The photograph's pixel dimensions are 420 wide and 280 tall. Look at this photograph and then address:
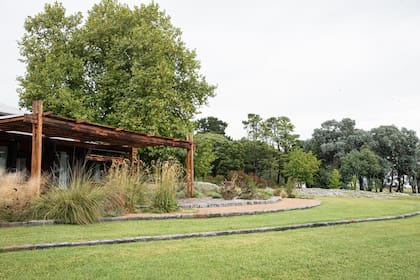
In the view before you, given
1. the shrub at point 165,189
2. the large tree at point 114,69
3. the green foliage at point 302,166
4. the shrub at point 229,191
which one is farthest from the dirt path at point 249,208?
the green foliage at point 302,166

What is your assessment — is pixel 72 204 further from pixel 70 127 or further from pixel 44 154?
pixel 44 154

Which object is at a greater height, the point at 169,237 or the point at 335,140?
the point at 335,140

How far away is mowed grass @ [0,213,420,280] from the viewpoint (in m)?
2.97

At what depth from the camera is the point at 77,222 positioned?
5.91 m

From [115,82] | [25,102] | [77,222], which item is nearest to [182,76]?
[115,82]

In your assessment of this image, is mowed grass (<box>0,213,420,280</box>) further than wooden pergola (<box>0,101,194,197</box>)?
No

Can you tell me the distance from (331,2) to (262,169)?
2133 centimetres

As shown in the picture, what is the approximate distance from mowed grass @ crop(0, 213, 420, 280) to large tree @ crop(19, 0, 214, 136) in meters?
11.1

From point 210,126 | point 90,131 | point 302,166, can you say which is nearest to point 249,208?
point 90,131

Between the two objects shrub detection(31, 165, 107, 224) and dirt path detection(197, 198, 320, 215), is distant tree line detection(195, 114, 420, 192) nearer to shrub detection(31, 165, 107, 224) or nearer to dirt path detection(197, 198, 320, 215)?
dirt path detection(197, 198, 320, 215)

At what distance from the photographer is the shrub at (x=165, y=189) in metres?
7.85

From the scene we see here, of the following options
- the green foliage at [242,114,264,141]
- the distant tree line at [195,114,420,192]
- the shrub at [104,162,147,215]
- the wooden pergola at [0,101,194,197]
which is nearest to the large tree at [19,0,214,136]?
the wooden pergola at [0,101,194,197]

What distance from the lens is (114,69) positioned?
16.1 meters

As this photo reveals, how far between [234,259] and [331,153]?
32.0m
